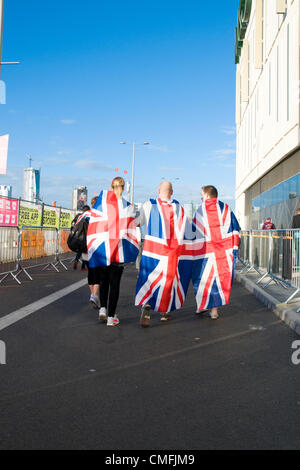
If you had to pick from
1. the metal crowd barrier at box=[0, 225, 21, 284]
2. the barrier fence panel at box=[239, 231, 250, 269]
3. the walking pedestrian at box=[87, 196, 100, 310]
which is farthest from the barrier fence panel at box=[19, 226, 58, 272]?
the barrier fence panel at box=[239, 231, 250, 269]

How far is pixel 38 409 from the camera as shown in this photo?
3.08m

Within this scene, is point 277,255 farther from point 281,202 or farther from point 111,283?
point 281,202

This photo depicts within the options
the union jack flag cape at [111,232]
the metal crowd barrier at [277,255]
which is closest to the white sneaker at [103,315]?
the union jack flag cape at [111,232]

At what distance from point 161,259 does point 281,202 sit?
16.9 metres

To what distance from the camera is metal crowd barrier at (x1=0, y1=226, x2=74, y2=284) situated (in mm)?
10836

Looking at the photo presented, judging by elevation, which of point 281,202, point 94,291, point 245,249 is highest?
point 281,202

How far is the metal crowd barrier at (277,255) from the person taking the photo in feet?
26.1

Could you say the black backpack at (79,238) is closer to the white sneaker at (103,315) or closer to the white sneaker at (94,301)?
the white sneaker at (94,301)

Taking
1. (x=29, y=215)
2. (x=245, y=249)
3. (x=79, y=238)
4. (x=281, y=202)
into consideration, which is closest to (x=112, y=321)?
(x=79, y=238)

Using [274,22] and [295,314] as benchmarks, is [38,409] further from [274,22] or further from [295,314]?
[274,22]

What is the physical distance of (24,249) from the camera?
40.0ft

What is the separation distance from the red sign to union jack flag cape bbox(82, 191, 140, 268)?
9320 mm

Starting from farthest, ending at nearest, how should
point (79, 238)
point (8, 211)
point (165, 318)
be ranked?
1. point (8, 211)
2. point (79, 238)
3. point (165, 318)
